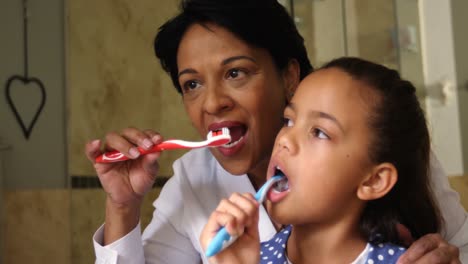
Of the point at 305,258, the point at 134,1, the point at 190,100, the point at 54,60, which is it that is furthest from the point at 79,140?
the point at 305,258

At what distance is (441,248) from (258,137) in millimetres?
318

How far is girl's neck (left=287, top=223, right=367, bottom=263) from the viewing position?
72 centimetres

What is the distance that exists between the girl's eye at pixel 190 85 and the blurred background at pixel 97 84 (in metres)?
0.52

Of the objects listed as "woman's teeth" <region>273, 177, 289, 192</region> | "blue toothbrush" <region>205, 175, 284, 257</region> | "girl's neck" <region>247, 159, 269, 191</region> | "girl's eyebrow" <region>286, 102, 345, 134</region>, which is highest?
"girl's eyebrow" <region>286, 102, 345, 134</region>

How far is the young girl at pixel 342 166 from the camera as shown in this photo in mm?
681

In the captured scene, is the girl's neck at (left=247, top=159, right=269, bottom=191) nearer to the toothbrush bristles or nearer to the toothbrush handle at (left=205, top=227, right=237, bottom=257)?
the toothbrush bristles

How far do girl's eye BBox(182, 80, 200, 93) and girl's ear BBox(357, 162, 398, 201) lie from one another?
33 centimetres

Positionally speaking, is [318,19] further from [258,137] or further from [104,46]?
[258,137]

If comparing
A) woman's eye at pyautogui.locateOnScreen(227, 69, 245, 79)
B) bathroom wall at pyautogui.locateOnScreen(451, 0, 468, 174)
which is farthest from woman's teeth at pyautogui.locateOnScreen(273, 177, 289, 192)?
bathroom wall at pyautogui.locateOnScreen(451, 0, 468, 174)

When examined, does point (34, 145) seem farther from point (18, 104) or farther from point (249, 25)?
point (249, 25)

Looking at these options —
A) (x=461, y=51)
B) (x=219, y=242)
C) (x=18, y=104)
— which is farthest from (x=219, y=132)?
(x=461, y=51)

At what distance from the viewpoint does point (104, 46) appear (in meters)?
1.48

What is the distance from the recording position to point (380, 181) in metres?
0.71

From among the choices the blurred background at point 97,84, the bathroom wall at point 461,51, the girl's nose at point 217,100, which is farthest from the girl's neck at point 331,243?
the bathroom wall at point 461,51
